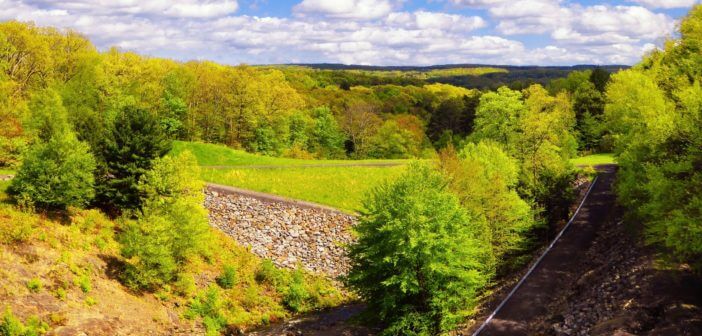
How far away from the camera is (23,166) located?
30188 mm

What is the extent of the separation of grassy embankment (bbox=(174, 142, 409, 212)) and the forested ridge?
28.2 feet

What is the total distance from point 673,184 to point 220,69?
71.0 m

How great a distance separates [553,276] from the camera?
3119 cm

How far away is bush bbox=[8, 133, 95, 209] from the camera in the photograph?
98.2 ft

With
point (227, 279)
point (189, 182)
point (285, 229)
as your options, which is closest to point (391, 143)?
point (285, 229)

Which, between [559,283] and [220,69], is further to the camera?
[220,69]

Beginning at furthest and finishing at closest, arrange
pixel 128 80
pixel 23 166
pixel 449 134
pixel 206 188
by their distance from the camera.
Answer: pixel 449 134, pixel 128 80, pixel 206 188, pixel 23 166

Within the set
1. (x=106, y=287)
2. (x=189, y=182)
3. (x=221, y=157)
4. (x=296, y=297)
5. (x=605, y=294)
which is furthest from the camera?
(x=221, y=157)

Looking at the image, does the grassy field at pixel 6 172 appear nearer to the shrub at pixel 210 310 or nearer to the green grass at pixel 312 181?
the green grass at pixel 312 181

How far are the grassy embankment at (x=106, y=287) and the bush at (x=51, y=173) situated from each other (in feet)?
3.55

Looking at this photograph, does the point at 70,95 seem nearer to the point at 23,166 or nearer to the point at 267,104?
the point at 23,166

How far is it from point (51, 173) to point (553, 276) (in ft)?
96.3

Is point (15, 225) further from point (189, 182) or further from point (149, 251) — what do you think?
point (189, 182)

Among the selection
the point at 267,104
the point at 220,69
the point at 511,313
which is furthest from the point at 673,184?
the point at 220,69
